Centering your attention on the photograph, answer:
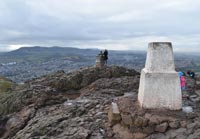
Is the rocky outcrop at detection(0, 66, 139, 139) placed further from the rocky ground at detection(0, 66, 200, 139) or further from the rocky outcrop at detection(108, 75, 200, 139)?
the rocky outcrop at detection(108, 75, 200, 139)

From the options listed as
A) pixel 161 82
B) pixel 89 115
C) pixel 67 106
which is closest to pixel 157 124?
pixel 161 82

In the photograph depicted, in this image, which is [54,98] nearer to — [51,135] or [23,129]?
[23,129]

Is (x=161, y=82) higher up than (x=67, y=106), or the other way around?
(x=161, y=82)

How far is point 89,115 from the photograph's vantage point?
A: 14.4m

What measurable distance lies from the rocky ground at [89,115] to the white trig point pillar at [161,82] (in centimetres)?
45

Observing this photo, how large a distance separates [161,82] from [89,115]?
439 cm

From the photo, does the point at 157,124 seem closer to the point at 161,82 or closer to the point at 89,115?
the point at 161,82

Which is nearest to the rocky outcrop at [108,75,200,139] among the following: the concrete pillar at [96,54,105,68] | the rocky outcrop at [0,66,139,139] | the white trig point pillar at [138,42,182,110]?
the white trig point pillar at [138,42,182,110]

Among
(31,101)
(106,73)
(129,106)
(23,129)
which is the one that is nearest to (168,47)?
(129,106)

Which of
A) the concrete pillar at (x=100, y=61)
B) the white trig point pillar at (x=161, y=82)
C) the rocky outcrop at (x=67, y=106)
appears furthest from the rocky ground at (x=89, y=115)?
the concrete pillar at (x=100, y=61)

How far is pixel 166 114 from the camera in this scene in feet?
38.8

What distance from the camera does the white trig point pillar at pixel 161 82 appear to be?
12.0m

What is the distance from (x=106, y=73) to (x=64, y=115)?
10.2 meters

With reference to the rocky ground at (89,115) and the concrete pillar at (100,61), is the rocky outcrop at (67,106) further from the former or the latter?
the concrete pillar at (100,61)
